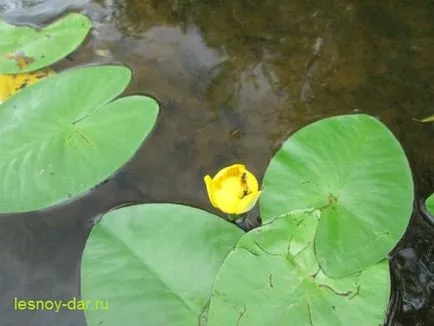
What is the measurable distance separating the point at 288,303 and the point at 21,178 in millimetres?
499

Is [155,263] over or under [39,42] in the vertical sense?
under

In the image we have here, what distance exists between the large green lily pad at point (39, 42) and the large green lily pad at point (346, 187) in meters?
0.56

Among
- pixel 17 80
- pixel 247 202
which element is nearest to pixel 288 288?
pixel 247 202

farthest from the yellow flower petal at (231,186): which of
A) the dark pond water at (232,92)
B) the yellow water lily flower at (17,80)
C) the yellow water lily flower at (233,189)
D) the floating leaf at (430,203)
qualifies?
the yellow water lily flower at (17,80)

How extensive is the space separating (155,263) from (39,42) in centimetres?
63

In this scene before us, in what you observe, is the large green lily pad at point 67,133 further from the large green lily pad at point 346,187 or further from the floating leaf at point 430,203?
the floating leaf at point 430,203

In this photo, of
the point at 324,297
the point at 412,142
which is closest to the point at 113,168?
the point at 324,297

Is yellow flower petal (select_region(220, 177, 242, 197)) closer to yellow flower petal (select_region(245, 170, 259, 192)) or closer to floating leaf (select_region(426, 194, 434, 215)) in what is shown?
yellow flower petal (select_region(245, 170, 259, 192))

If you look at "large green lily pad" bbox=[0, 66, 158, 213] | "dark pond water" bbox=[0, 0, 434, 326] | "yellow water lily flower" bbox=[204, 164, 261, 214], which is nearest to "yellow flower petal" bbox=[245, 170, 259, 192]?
"yellow water lily flower" bbox=[204, 164, 261, 214]

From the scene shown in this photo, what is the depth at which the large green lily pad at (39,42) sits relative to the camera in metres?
1.17

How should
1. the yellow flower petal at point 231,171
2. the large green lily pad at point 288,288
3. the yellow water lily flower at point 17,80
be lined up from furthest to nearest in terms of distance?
1. the yellow water lily flower at point 17,80
2. the yellow flower petal at point 231,171
3. the large green lily pad at point 288,288

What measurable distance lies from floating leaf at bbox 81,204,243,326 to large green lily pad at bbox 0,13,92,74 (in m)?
0.47

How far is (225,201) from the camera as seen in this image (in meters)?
0.85

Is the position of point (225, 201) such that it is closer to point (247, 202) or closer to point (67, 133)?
point (247, 202)
